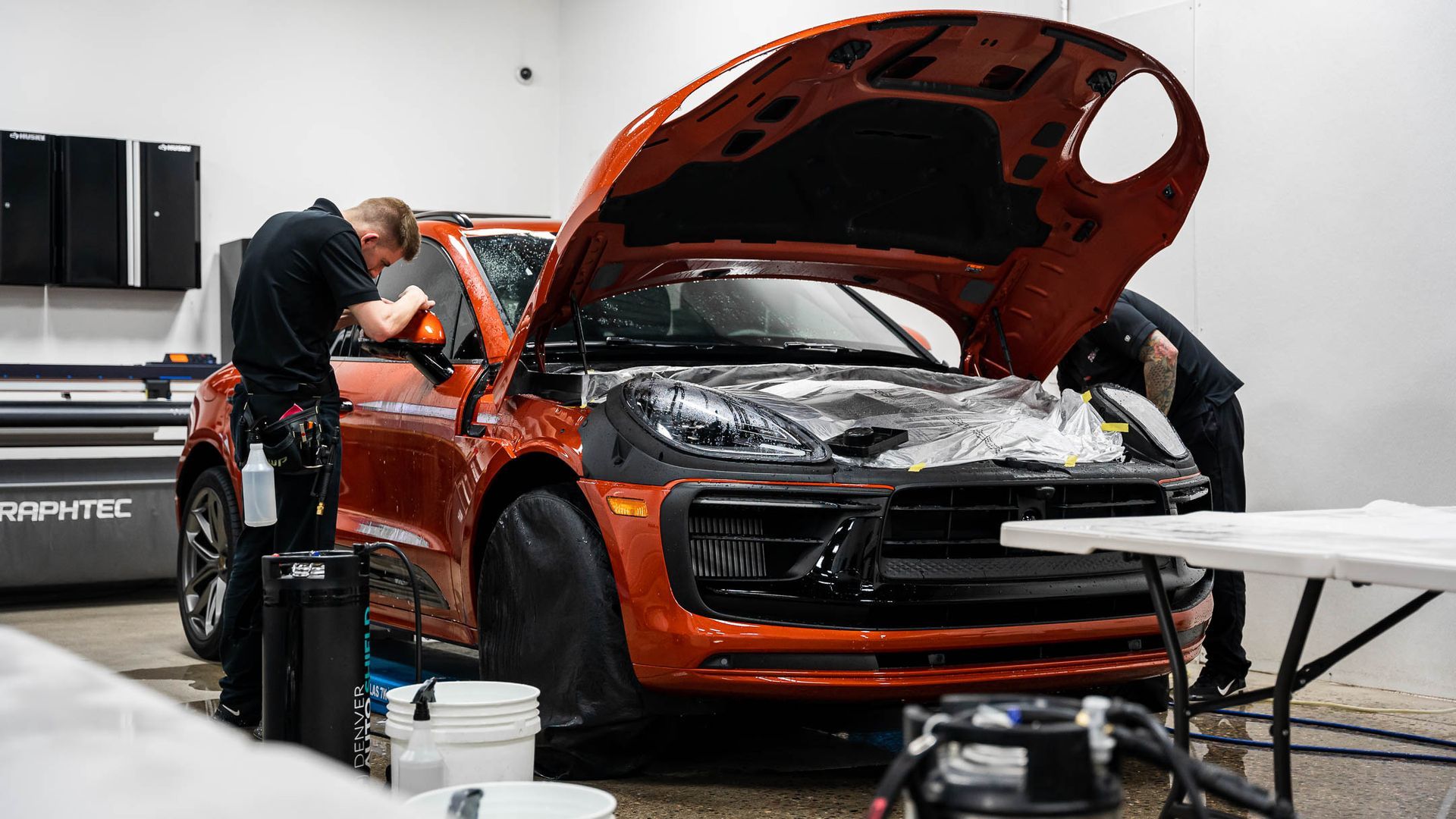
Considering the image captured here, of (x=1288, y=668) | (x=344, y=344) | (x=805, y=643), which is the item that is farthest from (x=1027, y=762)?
(x=344, y=344)

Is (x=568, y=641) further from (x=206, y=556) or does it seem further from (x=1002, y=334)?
(x=206, y=556)

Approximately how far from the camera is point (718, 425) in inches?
120

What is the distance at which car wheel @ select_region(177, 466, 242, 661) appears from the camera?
4820 mm

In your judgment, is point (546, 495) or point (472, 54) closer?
point (546, 495)

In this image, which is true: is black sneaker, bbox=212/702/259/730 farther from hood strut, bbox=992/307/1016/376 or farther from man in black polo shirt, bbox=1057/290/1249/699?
man in black polo shirt, bbox=1057/290/1249/699

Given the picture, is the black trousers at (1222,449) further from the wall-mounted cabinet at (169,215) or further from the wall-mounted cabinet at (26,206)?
the wall-mounted cabinet at (26,206)

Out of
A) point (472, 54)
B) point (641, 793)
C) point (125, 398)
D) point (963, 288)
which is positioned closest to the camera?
point (641, 793)

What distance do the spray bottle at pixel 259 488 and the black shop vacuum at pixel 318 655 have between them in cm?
65

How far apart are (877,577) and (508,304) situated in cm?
154

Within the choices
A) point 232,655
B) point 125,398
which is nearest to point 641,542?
point 232,655

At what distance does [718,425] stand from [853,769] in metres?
1.06

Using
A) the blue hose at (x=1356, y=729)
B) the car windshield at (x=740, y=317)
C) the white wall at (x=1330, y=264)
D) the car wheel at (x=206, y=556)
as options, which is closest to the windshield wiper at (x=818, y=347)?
the car windshield at (x=740, y=317)

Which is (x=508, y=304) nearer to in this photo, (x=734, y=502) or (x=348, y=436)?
(x=348, y=436)

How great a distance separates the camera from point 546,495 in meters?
3.27
